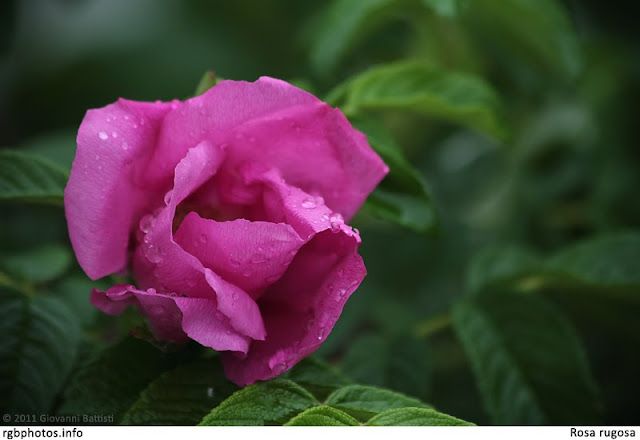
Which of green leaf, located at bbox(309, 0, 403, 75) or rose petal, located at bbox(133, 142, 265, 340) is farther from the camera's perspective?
green leaf, located at bbox(309, 0, 403, 75)

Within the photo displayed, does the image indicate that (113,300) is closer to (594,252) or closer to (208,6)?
(594,252)

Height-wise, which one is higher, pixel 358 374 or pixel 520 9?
pixel 520 9

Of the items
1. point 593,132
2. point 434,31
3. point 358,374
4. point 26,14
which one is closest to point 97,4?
point 26,14

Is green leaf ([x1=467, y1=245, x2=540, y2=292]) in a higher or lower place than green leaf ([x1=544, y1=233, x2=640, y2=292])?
lower

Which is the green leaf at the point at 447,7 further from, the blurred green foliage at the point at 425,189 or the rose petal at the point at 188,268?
the rose petal at the point at 188,268

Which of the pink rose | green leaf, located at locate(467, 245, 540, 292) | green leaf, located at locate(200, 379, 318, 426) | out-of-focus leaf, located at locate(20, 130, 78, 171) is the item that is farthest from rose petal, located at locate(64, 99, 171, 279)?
green leaf, located at locate(467, 245, 540, 292)

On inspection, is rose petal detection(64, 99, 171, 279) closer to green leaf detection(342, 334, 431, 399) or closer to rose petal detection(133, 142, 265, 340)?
rose petal detection(133, 142, 265, 340)

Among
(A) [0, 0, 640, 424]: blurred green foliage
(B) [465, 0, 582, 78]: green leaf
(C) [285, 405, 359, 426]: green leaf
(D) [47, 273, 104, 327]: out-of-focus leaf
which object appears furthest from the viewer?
(B) [465, 0, 582, 78]: green leaf

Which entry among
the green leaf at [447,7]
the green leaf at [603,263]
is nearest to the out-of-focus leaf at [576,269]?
the green leaf at [603,263]
